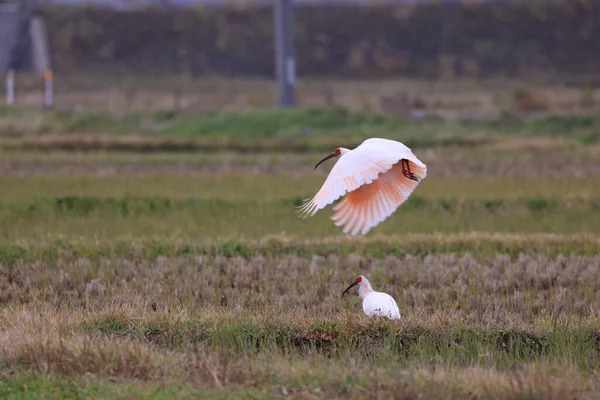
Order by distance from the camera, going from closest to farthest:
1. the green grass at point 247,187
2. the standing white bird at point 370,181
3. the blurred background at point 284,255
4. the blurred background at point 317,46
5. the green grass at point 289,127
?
the blurred background at point 284,255
the standing white bird at point 370,181
the green grass at point 247,187
the green grass at point 289,127
the blurred background at point 317,46

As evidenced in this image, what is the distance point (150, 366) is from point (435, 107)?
26.7m

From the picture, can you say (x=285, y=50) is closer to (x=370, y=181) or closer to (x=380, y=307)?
(x=380, y=307)

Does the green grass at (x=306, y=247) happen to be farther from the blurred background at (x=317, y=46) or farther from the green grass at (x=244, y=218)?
the blurred background at (x=317, y=46)

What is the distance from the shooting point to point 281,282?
9125 millimetres

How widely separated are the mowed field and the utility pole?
5800 millimetres

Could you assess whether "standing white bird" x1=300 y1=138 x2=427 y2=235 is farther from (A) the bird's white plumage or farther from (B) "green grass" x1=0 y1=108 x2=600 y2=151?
(B) "green grass" x1=0 y1=108 x2=600 y2=151

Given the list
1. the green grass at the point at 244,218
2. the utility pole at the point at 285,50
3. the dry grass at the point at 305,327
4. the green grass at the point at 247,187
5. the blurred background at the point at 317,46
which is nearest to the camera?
the dry grass at the point at 305,327

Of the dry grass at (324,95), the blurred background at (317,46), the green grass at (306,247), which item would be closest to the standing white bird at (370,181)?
the green grass at (306,247)

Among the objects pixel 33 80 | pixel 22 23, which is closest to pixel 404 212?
pixel 33 80

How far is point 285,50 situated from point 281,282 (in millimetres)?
16114

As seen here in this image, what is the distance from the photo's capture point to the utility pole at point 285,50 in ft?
77.7

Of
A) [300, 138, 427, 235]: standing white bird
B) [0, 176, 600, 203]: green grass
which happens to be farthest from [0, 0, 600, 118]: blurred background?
[300, 138, 427, 235]: standing white bird

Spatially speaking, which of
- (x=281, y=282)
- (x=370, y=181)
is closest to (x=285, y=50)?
(x=281, y=282)

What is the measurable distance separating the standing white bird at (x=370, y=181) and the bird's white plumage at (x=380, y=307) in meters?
0.49
